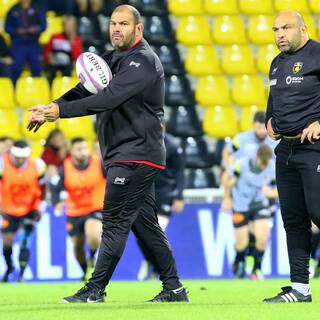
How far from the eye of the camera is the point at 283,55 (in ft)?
28.1

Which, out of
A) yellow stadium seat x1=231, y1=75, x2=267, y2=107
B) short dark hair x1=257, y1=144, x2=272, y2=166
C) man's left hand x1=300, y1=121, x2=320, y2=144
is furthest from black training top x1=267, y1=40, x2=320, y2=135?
yellow stadium seat x1=231, y1=75, x2=267, y2=107

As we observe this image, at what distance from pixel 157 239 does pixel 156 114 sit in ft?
2.95

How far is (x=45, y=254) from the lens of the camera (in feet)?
49.1

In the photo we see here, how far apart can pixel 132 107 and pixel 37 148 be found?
29.3ft

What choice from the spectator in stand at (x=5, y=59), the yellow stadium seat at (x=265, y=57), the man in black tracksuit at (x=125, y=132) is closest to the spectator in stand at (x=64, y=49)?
the spectator in stand at (x=5, y=59)

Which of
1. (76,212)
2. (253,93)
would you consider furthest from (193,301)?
(253,93)

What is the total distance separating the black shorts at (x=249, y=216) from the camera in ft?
49.0

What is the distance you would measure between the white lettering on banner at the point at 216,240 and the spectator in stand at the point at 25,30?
13.7ft

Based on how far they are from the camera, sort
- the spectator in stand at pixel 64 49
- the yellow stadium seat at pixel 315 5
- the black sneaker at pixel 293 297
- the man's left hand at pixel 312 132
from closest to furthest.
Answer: the man's left hand at pixel 312 132
the black sneaker at pixel 293 297
the spectator in stand at pixel 64 49
the yellow stadium seat at pixel 315 5

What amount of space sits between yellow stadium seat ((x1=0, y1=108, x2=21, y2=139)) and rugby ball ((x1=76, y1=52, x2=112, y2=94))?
8846 millimetres

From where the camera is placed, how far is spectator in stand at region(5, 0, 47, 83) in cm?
1775

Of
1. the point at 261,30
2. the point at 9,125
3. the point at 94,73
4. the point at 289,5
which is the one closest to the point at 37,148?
the point at 9,125

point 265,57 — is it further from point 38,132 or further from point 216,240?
point 216,240

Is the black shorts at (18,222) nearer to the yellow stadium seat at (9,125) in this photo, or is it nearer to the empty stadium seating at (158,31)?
the yellow stadium seat at (9,125)
